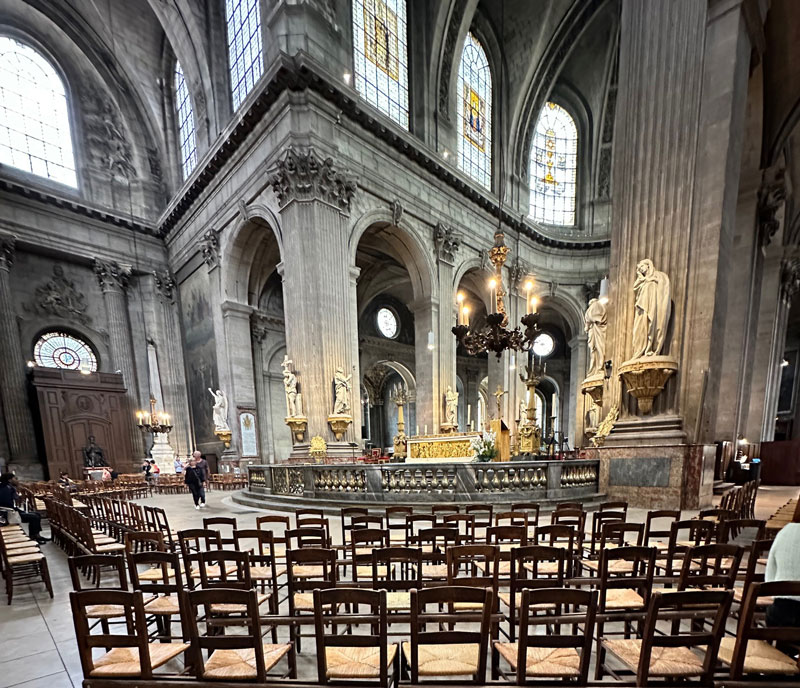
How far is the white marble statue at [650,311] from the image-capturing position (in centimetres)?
726

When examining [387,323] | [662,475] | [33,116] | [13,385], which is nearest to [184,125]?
[33,116]

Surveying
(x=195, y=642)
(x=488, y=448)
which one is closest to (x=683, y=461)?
(x=488, y=448)

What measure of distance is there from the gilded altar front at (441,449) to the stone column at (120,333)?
16.7 metres

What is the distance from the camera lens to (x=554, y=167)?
25.7 meters

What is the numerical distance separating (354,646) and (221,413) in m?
16.8

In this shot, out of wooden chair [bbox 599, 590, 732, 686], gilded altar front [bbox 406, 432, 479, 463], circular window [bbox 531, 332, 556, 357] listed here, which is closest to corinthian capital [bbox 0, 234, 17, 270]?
gilded altar front [bbox 406, 432, 479, 463]

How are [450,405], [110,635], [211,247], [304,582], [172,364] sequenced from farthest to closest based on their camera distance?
1. [172,364]
2. [211,247]
3. [450,405]
4. [304,582]
5. [110,635]

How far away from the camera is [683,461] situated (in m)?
6.85

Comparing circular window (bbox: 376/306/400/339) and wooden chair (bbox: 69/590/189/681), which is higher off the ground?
circular window (bbox: 376/306/400/339)

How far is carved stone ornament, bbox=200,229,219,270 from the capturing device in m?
17.2

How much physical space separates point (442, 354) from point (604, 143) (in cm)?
2045

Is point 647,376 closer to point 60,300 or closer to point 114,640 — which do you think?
point 114,640

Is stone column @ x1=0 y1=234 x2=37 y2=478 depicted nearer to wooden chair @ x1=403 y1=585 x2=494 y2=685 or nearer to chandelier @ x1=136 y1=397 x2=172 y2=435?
chandelier @ x1=136 y1=397 x2=172 y2=435

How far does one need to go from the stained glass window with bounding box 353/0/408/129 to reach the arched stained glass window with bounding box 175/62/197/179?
10.6m
